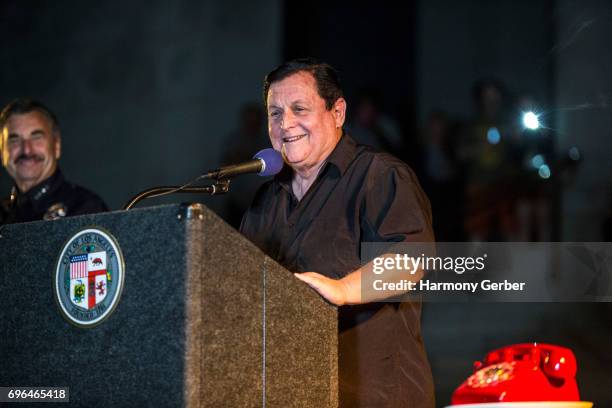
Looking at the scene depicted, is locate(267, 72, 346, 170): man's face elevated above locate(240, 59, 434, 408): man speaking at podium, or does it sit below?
above

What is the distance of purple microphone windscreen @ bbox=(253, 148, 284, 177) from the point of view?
5.61 feet

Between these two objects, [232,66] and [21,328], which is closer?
[21,328]

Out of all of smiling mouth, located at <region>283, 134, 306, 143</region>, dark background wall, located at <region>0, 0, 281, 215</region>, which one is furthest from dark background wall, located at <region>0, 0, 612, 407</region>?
smiling mouth, located at <region>283, 134, 306, 143</region>

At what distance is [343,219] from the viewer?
180 centimetres

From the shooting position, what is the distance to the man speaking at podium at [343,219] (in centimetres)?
169

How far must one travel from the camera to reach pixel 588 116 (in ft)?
9.48

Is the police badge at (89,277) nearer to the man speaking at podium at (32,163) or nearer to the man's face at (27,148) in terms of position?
the man speaking at podium at (32,163)

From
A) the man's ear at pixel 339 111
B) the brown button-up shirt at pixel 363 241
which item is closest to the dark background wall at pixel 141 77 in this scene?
the man's ear at pixel 339 111

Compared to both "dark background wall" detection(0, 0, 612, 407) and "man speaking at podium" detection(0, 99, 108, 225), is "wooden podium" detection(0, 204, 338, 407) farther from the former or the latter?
"dark background wall" detection(0, 0, 612, 407)

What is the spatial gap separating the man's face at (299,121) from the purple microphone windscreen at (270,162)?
0.14 m

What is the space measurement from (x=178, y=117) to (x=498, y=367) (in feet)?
13.0

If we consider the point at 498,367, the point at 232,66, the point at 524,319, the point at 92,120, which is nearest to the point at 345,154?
the point at 498,367

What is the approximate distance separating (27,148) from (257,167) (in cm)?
133

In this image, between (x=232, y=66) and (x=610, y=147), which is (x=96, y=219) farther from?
(x=232, y=66)
